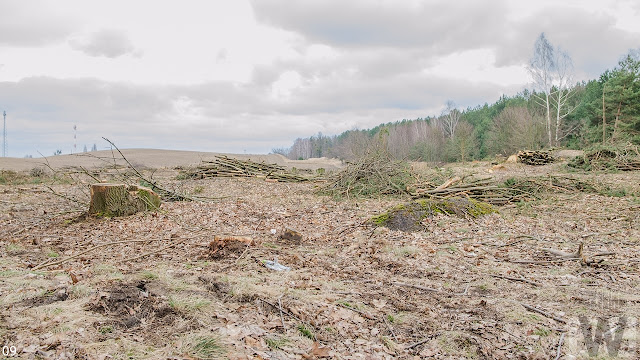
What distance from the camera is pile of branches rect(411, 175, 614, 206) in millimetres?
10836

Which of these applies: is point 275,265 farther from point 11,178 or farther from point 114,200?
point 11,178

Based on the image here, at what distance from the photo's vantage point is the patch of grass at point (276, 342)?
3033 millimetres

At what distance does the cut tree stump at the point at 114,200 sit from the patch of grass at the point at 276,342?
6685mm

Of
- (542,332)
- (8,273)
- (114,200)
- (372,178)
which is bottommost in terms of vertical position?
(542,332)

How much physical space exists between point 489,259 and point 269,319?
3798 millimetres

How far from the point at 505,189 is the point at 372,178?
3.70 metres

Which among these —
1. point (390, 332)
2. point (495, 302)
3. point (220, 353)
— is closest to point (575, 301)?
point (495, 302)

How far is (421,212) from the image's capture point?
8.27 metres

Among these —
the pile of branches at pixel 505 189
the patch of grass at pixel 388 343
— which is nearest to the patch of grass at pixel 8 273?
the patch of grass at pixel 388 343

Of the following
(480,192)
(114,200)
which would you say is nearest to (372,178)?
(480,192)

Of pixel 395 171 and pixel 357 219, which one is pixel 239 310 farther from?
pixel 395 171

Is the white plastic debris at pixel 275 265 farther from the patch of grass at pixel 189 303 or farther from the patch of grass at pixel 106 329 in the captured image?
the patch of grass at pixel 106 329

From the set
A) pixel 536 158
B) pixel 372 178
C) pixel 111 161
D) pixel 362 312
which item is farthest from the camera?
pixel 111 161

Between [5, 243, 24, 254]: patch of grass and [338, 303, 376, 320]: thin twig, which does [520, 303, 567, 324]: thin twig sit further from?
[5, 243, 24, 254]: patch of grass
